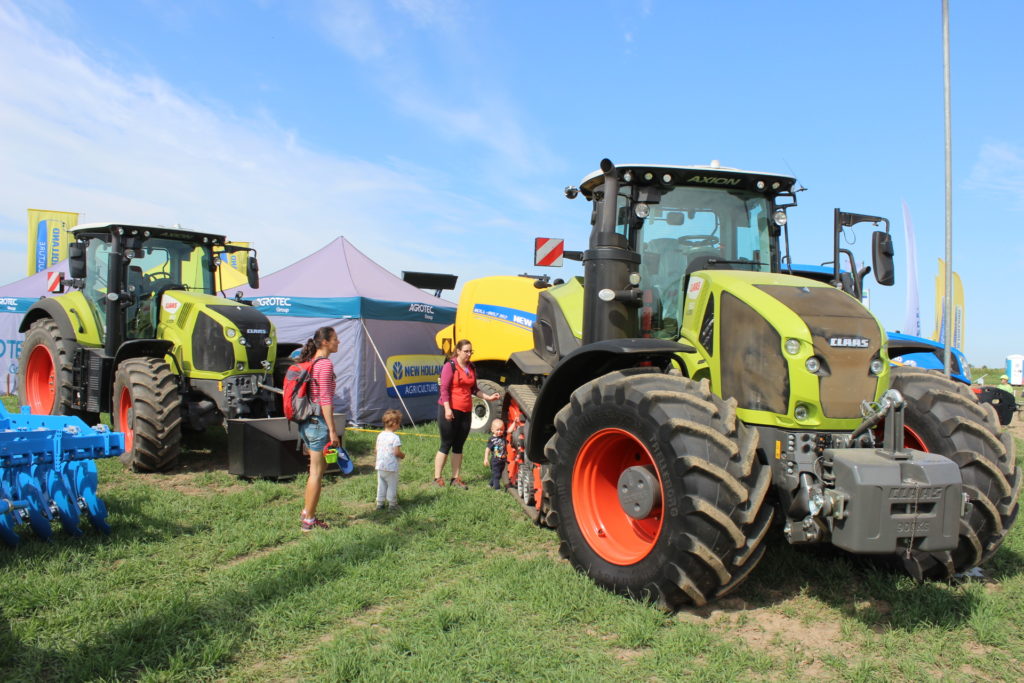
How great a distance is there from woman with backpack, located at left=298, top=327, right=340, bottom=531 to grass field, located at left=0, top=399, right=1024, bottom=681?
0.83ft

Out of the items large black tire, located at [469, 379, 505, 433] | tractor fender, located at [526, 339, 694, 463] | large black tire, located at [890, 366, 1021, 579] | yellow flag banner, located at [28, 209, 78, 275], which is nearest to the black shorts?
large black tire, located at [469, 379, 505, 433]

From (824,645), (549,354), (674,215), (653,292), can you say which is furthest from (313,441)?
(824,645)

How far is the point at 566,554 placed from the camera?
4.79m

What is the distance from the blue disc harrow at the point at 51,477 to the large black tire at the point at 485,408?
3.51 m

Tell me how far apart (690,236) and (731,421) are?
1.83m

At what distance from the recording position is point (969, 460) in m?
4.28

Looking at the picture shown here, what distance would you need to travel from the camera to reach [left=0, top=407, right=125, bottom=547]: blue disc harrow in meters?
4.95

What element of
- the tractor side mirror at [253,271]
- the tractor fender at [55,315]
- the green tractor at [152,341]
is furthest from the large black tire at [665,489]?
the tractor fender at [55,315]

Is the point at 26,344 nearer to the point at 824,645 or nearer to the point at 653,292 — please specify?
the point at 653,292

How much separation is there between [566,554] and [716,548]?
50.7 inches

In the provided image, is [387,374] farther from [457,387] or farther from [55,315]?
[55,315]

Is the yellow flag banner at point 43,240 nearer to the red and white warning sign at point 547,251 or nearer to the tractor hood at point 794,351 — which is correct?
the red and white warning sign at point 547,251

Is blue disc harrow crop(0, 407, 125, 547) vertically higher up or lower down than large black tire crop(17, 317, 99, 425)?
lower down

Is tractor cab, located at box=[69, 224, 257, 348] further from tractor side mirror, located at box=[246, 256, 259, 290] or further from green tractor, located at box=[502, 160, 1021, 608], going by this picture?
green tractor, located at box=[502, 160, 1021, 608]
